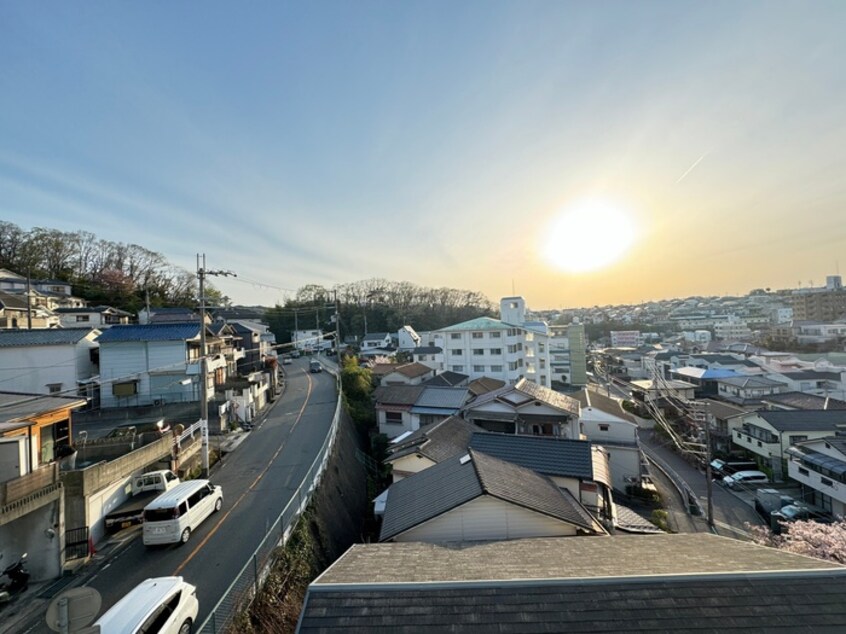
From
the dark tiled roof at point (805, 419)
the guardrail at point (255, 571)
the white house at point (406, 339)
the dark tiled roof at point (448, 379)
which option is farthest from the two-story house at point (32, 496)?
the white house at point (406, 339)

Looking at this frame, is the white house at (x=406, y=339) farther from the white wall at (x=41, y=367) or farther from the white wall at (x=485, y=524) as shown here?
the white wall at (x=485, y=524)

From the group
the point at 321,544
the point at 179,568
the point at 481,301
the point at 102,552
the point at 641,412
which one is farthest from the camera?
the point at 481,301

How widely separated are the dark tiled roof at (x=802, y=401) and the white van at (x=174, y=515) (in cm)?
4135

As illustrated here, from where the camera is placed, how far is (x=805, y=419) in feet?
82.4

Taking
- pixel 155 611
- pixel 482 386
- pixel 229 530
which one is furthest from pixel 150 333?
pixel 482 386

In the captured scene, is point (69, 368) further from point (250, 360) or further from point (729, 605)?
point (729, 605)

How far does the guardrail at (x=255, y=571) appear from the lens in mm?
6797

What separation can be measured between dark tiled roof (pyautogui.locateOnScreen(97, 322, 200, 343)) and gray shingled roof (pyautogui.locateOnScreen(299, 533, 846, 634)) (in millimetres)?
20318

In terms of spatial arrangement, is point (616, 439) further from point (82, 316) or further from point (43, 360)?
point (82, 316)

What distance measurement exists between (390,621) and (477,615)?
1.22 metres

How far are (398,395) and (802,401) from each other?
33.2 meters

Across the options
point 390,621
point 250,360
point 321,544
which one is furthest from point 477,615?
point 250,360

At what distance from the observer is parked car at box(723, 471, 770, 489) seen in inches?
960

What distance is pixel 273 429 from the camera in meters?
21.3
